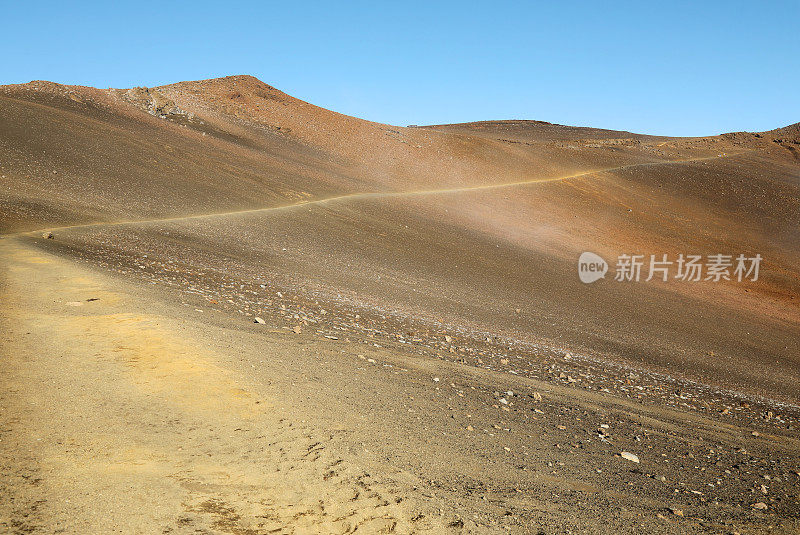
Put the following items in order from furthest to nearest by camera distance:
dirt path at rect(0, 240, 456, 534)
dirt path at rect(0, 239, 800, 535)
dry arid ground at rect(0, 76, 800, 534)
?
dry arid ground at rect(0, 76, 800, 534) → dirt path at rect(0, 239, 800, 535) → dirt path at rect(0, 240, 456, 534)

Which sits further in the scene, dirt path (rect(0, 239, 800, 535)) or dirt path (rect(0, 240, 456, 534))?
dirt path (rect(0, 239, 800, 535))

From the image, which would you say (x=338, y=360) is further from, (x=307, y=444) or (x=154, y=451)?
(x=154, y=451)

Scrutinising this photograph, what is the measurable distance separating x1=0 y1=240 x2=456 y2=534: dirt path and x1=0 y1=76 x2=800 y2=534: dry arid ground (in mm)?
21

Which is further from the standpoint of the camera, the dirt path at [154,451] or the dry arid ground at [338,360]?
the dry arid ground at [338,360]

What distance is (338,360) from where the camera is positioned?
6.80 m

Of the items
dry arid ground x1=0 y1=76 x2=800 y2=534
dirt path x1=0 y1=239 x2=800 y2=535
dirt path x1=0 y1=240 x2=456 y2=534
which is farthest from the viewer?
dry arid ground x1=0 y1=76 x2=800 y2=534

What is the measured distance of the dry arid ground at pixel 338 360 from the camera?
12.1 feet

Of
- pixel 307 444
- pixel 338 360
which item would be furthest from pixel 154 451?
pixel 338 360

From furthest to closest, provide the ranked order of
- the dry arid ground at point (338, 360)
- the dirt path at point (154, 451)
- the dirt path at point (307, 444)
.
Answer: the dry arid ground at point (338, 360) → the dirt path at point (307, 444) → the dirt path at point (154, 451)

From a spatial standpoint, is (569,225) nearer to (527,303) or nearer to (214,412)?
(527,303)

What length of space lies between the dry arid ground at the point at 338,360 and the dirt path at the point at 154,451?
0.02 metres

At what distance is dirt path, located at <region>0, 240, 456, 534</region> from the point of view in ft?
10.4

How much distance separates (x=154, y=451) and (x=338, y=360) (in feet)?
10.2

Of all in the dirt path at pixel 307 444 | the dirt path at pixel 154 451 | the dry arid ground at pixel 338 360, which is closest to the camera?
the dirt path at pixel 154 451
